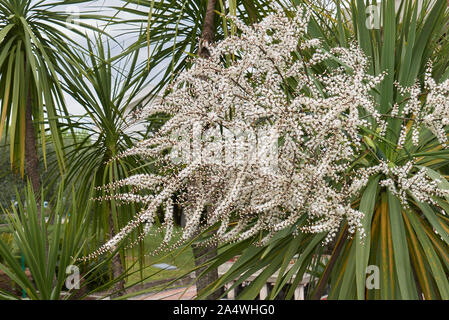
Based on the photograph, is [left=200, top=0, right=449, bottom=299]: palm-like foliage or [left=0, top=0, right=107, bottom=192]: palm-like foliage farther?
[left=0, top=0, right=107, bottom=192]: palm-like foliage

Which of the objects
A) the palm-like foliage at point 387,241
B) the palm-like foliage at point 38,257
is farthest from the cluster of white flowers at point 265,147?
the palm-like foliage at point 38,257

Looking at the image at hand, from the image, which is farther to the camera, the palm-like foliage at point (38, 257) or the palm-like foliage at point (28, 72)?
the palm-like foliage at point (28, 72)

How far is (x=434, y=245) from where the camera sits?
1729 mm

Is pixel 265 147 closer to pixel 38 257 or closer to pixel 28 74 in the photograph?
pixel 38 257

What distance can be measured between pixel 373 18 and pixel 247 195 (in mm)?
Result: 1340

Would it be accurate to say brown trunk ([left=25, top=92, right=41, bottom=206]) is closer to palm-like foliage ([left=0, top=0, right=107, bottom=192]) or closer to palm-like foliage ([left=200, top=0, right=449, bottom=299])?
palm-like foliage ([left=0, top=0, right=107, bottom=192])

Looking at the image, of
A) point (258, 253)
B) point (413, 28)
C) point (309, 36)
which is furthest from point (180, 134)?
point (413, 28)

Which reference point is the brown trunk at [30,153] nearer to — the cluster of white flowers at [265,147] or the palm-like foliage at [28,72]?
the palm-like foliage at [28,72]

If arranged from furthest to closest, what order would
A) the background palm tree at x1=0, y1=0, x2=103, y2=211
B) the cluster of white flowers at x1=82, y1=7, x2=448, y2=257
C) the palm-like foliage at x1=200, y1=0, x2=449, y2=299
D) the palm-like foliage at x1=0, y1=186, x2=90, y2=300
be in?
the background palm tree at x1=0, y1=0, x2=103, y2=211
the palm-like foliage at x1=0, y1=186, x2=90, y2=300
the palm-like foliage at x1=200, y1=0, x2=449, y2=299
the cluster of white flowers at x1=82, y1=7, x2=448, y2=257

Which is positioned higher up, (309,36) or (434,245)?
(309,36)

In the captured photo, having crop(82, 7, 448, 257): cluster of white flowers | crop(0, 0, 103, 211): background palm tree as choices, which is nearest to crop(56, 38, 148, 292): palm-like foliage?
crop(0, 0, 103, 211): background palm tree

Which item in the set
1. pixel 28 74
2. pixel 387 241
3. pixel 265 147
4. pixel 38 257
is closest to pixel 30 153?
pixel 28 74

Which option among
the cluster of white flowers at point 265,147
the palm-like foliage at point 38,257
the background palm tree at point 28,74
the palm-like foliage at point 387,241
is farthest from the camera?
the background palm tree at point 28,74

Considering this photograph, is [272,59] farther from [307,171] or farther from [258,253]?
[258,253]
